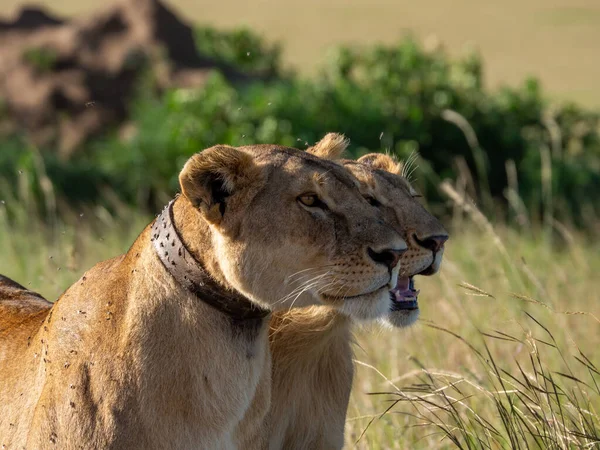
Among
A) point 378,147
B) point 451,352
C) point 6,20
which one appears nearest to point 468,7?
point 6,20

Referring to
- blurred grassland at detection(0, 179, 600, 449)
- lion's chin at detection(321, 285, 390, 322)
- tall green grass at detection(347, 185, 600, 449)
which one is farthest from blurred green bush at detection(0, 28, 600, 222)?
lion's chin at detection(321, 285, 390, 322)

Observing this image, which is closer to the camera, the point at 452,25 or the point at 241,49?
the point at 241,49

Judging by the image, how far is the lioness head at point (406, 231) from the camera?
3438 millimetres

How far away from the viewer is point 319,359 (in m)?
4.00

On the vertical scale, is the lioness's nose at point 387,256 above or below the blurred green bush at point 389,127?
above

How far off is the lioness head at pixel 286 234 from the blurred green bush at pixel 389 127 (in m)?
6.55

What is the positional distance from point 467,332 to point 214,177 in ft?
11.1

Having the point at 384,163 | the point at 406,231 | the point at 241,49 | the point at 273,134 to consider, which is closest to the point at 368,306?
the point at 406,231

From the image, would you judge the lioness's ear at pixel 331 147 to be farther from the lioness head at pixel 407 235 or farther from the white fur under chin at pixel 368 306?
the white fur under chin at pixel 368 306

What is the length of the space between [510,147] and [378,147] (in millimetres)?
1895

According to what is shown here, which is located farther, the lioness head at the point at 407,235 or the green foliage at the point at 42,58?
the green foliage at the point at 42,58

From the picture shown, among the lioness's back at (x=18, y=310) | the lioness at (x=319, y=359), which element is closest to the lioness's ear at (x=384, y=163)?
the lioness at (x=319, y=359)

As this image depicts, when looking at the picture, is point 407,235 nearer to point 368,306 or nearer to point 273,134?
point 368,306

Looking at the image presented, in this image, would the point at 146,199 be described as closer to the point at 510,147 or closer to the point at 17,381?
the point at 510,147
